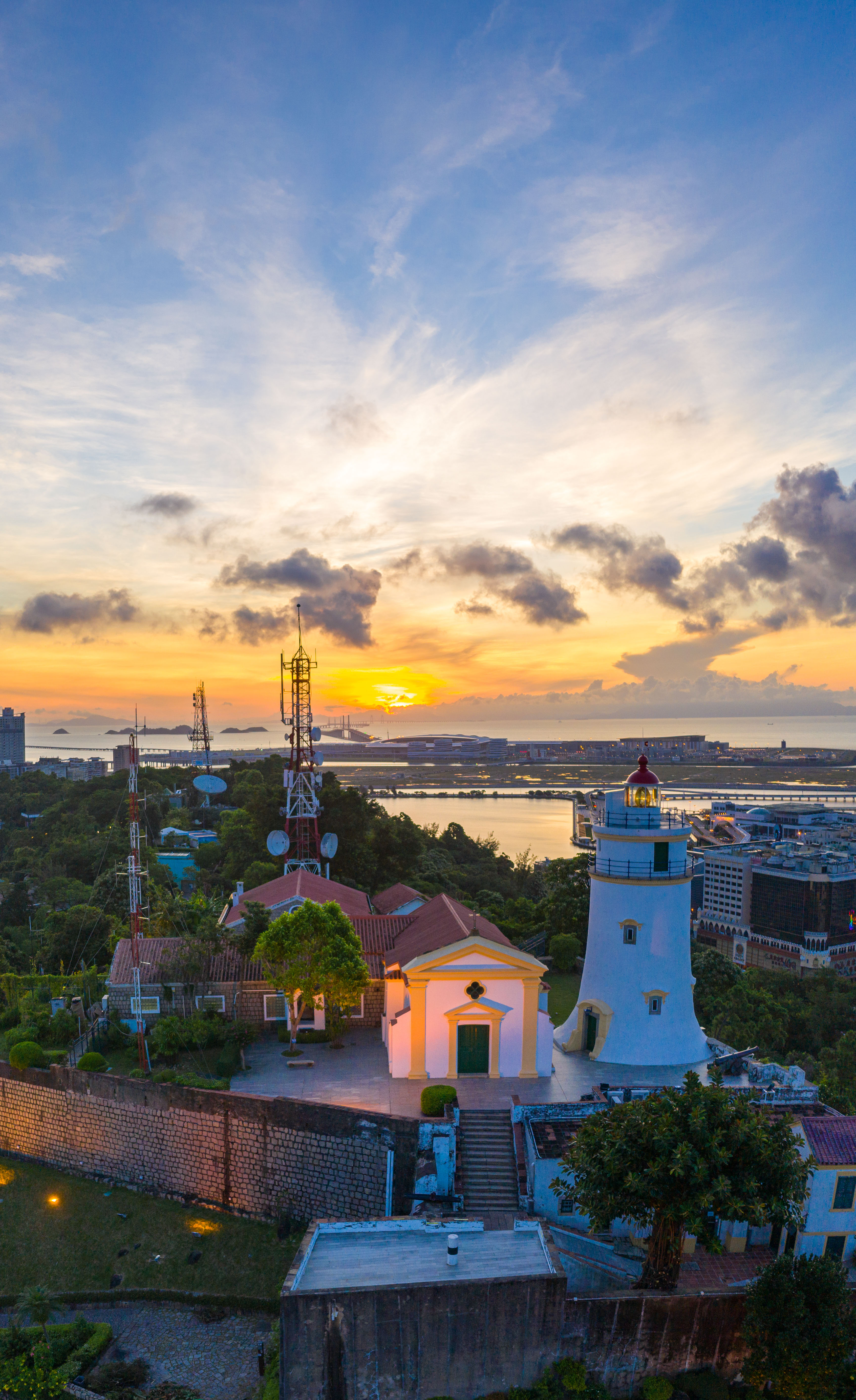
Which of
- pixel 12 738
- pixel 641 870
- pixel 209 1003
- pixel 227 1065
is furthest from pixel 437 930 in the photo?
pixel 12 738

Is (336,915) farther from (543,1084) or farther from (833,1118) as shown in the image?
(833,1118)

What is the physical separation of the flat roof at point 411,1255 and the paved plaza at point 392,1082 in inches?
110

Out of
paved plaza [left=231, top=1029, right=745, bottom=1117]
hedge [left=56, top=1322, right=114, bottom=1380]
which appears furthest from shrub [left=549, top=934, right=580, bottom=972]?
hedge [left=56, top=1322, right=114, bottom=1380]

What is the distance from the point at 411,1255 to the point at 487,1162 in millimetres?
3057

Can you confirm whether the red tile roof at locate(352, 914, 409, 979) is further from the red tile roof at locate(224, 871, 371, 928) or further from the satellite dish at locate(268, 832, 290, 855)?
the satellite dish at locate(268, 832, 290, 855)

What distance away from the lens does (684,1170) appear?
34.1ft

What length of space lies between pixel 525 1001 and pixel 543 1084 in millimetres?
1602

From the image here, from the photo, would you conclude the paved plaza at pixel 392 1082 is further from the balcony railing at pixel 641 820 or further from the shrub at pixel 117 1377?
the balcony railing at pixel 641 820

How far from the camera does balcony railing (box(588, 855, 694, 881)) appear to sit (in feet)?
55.7

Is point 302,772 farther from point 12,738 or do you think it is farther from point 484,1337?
point 12,738

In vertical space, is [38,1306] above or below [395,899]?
below

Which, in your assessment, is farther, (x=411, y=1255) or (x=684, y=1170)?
(x=411, y=1255)

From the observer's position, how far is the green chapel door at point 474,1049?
16.7 m

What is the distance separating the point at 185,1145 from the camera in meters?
15.7
